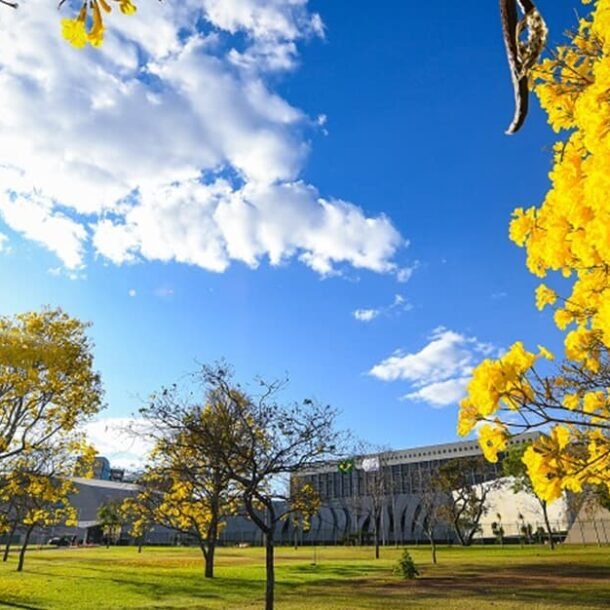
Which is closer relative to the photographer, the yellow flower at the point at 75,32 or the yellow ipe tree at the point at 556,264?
the yellow flower at the point at 75,32

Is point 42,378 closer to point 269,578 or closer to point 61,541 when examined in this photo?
point 269,578

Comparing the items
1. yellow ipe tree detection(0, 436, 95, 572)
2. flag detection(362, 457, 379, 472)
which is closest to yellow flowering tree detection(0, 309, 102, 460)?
yellow ipe tree detection(0, 436, 95, 572)

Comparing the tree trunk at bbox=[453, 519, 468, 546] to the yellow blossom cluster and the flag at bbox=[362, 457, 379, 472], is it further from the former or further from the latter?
the yellow blossom cluster

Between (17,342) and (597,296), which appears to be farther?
(17,342)

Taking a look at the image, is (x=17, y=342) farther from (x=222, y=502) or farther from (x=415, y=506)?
(x=415, y=506)

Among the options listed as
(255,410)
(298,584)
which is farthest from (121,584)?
(255,410)

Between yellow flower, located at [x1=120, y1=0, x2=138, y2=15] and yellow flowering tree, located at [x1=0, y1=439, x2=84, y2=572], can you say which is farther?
yellow flowering tree, located at [x1=0, y1=439, x2=84, y2=572]

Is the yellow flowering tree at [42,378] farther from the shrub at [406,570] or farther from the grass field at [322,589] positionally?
the shrub at [406,570]

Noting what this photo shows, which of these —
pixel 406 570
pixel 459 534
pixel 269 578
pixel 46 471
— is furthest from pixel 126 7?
pixel 459 534

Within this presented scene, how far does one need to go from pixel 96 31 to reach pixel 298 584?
2082cm

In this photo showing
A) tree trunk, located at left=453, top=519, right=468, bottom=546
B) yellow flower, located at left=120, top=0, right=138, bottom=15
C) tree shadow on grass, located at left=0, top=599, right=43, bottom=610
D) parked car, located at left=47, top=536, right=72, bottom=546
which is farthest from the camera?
parked car, located at left=47, top=536, right=72, bottom=546

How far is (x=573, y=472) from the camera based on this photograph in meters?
2.31

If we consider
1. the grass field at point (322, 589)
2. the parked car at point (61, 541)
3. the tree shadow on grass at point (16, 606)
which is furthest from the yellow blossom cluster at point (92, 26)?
the parked car at point (61, 541)

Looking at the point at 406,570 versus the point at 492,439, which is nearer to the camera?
the point at 492,439
